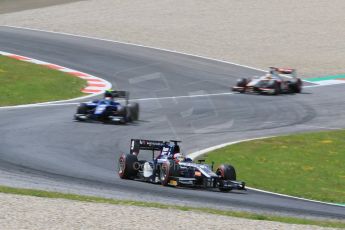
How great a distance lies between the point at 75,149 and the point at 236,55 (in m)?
22.6

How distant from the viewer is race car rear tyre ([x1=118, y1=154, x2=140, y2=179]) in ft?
59.6

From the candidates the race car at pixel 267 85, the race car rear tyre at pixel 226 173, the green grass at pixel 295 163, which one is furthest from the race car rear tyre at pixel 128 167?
the race car at pixel 267 85

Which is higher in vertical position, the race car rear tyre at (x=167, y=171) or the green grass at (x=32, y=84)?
the green grass at (x=32, y=84)

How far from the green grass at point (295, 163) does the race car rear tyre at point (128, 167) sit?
2.46m

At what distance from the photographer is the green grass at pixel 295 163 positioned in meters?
18.7

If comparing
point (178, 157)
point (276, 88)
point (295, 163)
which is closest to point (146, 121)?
point (295, 163)

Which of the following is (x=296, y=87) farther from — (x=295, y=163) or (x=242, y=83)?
(x=295, y=163)

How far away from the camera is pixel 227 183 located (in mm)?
17453

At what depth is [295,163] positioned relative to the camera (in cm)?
2145

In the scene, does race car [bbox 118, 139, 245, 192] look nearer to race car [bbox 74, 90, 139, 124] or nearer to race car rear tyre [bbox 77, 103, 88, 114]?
race car [bbox 74, 90, 139, 124]

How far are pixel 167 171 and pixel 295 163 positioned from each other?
5001 millimetres

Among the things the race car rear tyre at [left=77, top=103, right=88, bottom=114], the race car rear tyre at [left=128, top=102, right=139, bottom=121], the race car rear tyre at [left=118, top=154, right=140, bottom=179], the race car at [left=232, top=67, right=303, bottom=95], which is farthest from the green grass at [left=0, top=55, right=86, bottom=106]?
the race car rear tyre at [left=118, top=154, right=140, bottom=179]

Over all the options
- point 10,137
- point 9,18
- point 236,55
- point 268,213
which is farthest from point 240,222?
point 9,18

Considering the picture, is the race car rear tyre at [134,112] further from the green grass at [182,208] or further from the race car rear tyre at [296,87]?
the green grass at [182,208]
